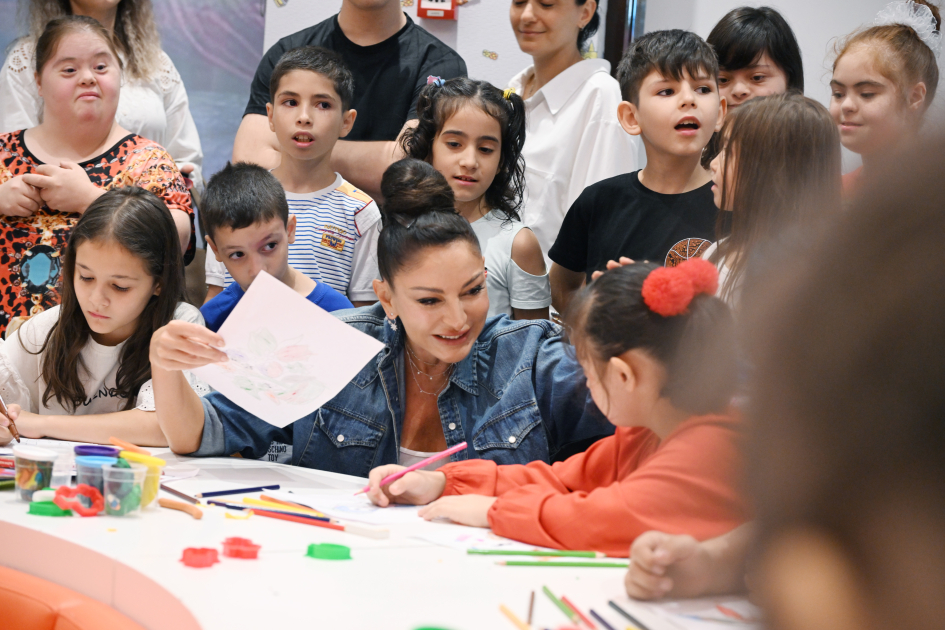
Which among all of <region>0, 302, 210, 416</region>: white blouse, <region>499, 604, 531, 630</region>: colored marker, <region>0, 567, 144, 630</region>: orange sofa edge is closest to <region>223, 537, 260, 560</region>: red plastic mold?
<region>0, 567, 144, 630</region>: orange sofa edge

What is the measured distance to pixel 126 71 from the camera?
114 inches

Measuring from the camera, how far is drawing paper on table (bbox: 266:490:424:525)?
129 cm

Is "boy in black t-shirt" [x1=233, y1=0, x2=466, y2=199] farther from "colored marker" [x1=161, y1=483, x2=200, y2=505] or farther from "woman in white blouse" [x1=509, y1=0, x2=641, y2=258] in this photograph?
"colored marker" [x1=161, y1=483, x2=200, y2=505]

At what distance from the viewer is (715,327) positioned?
1.21 metres

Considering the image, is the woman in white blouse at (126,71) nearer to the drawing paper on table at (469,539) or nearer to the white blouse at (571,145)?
the white blouse at (571,145)

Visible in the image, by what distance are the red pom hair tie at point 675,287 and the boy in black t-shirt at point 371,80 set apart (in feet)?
5.87

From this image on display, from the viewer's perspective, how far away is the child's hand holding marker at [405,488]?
139cm

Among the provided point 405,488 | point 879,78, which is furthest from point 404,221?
point 879,78

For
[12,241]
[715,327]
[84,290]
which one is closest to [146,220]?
[84,290]

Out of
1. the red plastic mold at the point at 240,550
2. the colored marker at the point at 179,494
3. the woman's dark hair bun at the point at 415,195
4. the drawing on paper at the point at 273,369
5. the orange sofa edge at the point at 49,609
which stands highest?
the woman's dark hair bun at the point at 415,195

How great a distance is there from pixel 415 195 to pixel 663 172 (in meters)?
0.81

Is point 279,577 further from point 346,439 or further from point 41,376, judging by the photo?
point 41,376

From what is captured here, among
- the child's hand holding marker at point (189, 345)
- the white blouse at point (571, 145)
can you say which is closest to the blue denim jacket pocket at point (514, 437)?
the child's hand holding marker at point (189, 345)

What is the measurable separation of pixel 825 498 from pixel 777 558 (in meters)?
0.03
